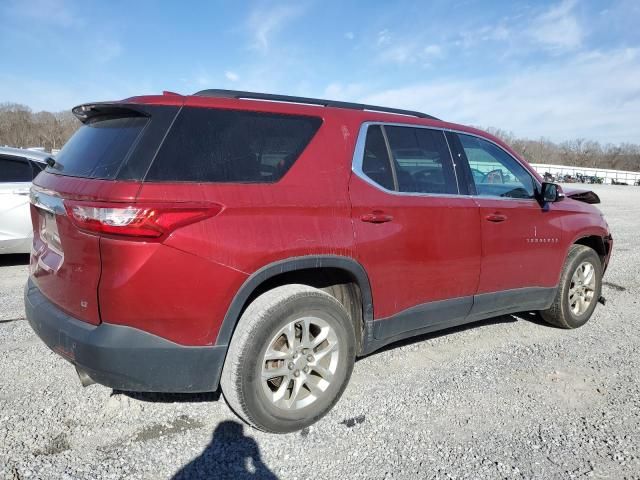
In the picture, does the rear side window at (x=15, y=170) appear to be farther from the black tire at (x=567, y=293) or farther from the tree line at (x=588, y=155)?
the tree line at (x=588, y=155)

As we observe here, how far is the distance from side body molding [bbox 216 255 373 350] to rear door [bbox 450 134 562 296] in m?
1.12

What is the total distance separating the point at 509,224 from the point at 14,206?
586 centimetres

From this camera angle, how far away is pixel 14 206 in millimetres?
6004

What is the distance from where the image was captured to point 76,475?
2279 millimetres

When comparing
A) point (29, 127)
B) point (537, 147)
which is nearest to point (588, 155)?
point (537, 147)

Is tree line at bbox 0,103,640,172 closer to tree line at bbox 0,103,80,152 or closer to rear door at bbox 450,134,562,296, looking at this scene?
tree line at bbox 0,103,80,152

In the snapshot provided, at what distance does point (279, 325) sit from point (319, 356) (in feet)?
1.30

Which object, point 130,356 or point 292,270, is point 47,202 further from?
point 292,270

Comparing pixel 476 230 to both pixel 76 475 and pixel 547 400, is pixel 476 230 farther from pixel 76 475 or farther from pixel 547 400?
pixel 76 475

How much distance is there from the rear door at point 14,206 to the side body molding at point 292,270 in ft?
16.0

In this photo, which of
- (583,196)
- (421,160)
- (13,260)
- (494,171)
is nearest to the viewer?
(421,160)

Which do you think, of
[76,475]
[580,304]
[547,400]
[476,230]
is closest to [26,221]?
[76,475]

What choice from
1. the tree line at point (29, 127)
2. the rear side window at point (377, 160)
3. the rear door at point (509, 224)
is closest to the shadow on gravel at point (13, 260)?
the rear side window at point (377, 160)

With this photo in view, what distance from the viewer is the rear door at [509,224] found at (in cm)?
362
